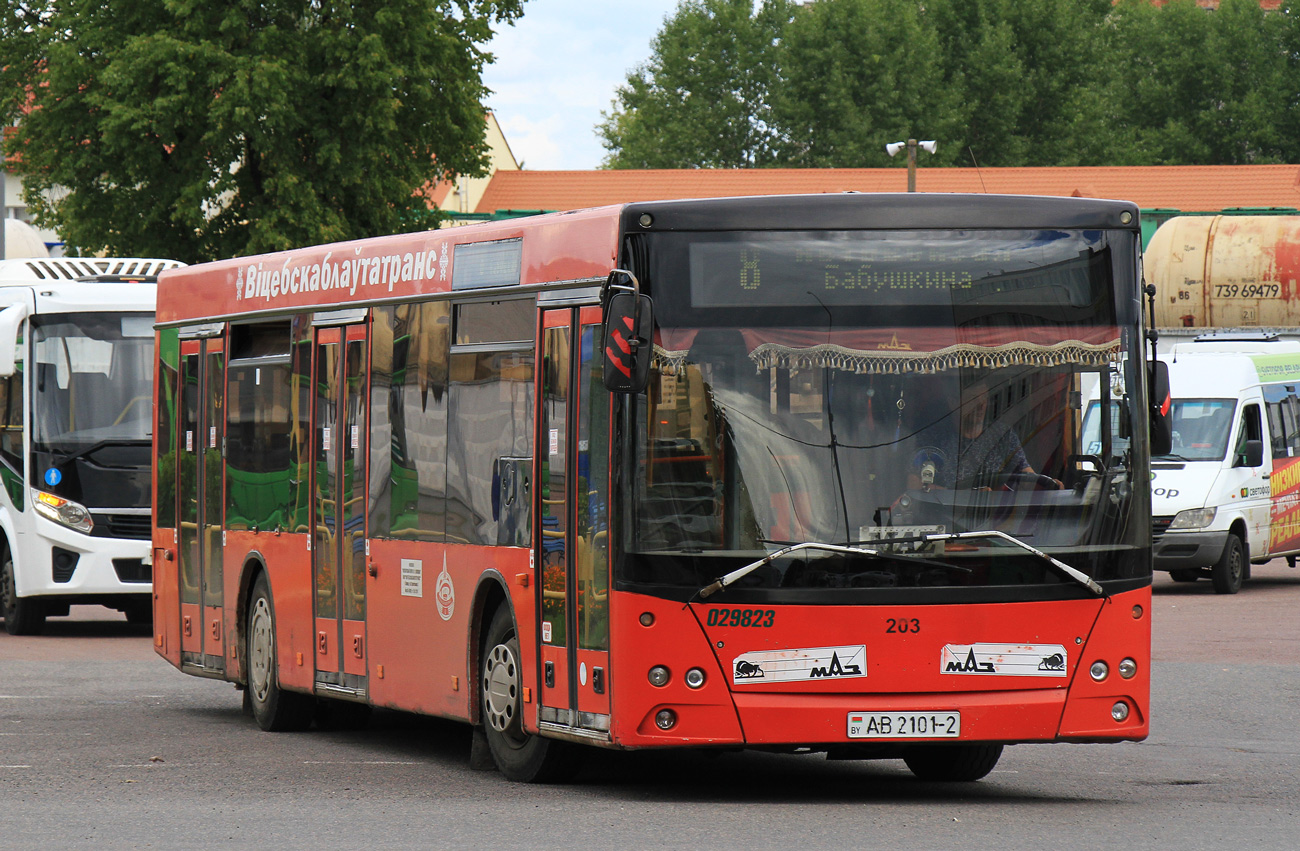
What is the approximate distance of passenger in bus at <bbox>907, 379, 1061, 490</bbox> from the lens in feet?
29.5

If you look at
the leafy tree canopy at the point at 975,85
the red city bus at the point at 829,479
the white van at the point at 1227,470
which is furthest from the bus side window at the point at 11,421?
the leafy tree canopy at the point at 975,85

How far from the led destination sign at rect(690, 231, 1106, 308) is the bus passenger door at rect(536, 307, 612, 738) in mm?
644

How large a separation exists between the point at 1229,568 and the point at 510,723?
15572 millimetres

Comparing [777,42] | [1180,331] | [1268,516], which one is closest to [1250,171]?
[777,42]

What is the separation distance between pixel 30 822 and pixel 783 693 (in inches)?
→ 122

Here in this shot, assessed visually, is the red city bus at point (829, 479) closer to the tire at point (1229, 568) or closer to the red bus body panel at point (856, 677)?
the red bus body panel at point (856, 677)

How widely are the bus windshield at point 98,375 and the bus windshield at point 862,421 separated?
38.7ft

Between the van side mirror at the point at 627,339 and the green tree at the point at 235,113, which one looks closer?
the van side mirror at the point at 627,339

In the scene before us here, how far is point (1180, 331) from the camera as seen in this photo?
105ft

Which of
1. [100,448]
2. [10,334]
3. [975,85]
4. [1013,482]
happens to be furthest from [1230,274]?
[975,85]

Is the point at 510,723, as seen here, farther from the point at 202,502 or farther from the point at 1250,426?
the point at 1250,426

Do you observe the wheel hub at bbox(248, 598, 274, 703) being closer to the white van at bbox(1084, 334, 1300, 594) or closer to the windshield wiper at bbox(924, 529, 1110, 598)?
the windshield wiper at bbox(924, 529, 1110, 598)

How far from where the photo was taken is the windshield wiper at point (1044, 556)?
9000 mm

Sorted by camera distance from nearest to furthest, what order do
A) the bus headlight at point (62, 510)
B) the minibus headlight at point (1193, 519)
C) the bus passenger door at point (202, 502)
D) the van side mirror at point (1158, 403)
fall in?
the van side mirror at point (1158, 403)
the bus passenger door at point (202, 502)
the bus headlight at point (62, 510)
the minibus headlight at point (1193, 519)
